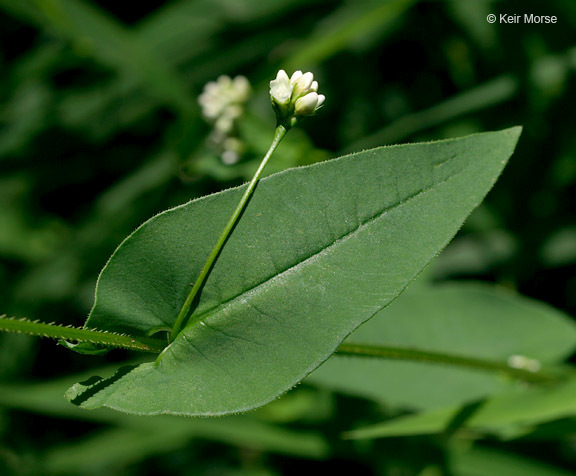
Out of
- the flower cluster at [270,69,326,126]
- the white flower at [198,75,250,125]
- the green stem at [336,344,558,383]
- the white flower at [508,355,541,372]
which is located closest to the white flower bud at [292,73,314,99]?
the flower cluster at [270,69,326,126]

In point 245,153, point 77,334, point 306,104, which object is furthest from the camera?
point 245,153

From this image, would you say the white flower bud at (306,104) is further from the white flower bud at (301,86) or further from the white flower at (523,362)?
the white flower at (523,362)

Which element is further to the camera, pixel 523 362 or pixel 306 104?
pixel 523 362

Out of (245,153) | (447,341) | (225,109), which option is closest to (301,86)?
(245,153)

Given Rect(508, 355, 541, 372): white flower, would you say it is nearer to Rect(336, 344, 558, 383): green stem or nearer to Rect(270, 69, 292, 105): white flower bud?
Rect(336, 344, 558, 383): green stem

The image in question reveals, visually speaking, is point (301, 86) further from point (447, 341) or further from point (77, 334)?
point (447, 341)

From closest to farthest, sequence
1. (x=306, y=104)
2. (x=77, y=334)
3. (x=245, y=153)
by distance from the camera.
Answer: (x=77, y=334), (x=306, y=104), (x=245, y=153)

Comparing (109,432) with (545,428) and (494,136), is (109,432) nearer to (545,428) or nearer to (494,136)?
(545,428)
